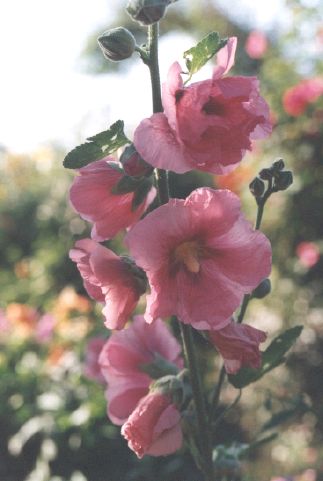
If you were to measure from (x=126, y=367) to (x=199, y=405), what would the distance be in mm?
162

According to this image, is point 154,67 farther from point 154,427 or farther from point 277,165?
point 154,427

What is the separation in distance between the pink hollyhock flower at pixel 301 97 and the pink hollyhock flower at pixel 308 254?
0.71m

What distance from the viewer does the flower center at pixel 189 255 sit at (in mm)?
848

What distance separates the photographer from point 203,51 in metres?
0.82

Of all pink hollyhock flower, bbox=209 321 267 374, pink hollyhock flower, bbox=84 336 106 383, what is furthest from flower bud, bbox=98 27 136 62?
pink hollyhock flower, bbox=84 336 106 383

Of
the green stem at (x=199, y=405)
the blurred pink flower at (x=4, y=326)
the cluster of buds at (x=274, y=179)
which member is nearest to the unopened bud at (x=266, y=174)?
the cluster of buds at (x=274, y=179)

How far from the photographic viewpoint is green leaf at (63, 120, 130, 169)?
33.2 inches

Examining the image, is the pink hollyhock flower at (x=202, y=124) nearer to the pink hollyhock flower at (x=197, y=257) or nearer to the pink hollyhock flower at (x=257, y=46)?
the pink hollyhock flower at (x=197, y=257)

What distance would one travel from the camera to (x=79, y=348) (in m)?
2.81

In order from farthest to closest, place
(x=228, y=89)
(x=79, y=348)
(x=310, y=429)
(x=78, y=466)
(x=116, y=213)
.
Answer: (x=310, y=429), (x=79, y=348), (x=78, y=466), (x=116, y=213), (x=228, y=89)

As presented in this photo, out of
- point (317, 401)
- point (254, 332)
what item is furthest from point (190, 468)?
point (254, 332)

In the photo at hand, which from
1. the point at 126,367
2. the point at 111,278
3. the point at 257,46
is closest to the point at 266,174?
the point at 111,278

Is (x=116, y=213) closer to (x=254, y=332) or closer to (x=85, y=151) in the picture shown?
(x=85, y=151)

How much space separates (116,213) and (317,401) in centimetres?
248
